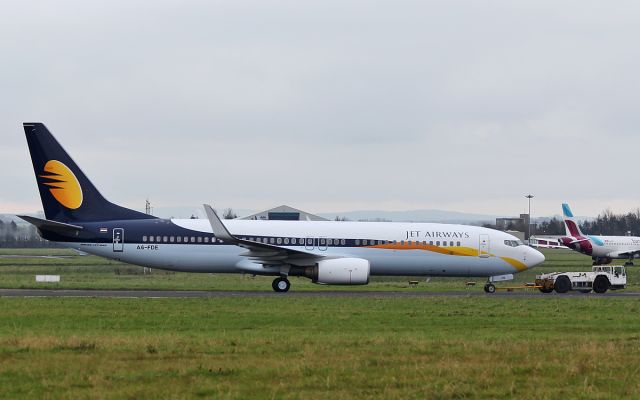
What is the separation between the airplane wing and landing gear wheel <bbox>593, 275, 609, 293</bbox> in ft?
45.5

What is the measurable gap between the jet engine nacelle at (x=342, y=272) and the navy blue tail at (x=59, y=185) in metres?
10.6

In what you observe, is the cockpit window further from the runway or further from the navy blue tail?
the navy blue tail

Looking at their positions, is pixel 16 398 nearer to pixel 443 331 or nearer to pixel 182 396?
pixel 182 396

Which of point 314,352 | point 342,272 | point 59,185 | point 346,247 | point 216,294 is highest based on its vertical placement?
point 59,185

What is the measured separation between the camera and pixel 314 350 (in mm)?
20250

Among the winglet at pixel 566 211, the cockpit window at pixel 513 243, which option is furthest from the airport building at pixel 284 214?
the cockpit window at pixel 513 243

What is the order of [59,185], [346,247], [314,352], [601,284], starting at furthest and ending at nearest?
1. [601,284]
2. [346,247]
3. [59,185]
4. [314,352]

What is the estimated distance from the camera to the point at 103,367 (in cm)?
1742

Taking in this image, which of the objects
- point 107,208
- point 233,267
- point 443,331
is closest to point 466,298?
point 233,267

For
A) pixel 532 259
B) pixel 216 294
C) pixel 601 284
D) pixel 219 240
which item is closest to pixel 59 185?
pixel 219 240

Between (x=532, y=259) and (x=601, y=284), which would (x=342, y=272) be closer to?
(x=532, y=259)

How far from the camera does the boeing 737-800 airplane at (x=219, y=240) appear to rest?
145 ft

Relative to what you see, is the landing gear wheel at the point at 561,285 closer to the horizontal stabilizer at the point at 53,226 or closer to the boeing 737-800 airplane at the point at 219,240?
the boeing 737-800 airplane at the point at 219,240

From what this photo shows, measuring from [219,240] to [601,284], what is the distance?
62.2 ft
